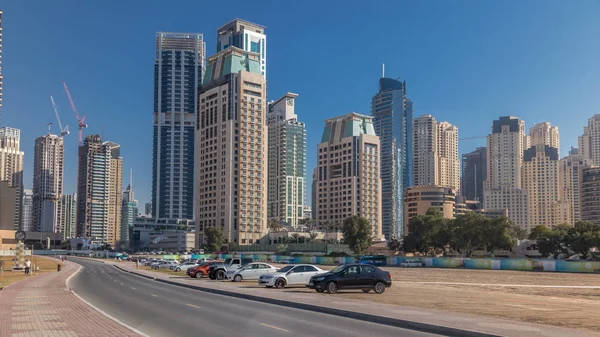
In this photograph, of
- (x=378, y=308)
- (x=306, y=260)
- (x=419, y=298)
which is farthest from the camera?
(x=306, y=260)

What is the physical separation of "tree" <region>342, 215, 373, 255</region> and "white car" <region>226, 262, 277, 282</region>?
320 feet

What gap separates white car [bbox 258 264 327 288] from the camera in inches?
1567

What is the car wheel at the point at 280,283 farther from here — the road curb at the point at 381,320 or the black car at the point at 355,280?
the road curb at the point at 381,320

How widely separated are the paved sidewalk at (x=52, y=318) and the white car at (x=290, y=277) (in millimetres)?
12896

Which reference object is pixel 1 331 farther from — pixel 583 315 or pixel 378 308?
pixel 583 315

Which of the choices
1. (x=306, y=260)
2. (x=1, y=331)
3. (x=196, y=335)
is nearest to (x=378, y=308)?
(x=196, y=335)

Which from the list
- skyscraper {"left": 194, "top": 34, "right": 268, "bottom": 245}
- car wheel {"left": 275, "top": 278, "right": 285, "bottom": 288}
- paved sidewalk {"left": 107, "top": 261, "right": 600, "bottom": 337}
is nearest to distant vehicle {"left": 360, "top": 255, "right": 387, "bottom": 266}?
car wheel {"left": 275, "top": 278, "right": 285, "bottom": 288}

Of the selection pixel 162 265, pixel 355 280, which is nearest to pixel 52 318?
pixel 355 280

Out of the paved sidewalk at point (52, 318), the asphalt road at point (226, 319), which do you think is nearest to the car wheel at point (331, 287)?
the asphalt road at point (226, 319)

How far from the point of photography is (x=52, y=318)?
2175 cm

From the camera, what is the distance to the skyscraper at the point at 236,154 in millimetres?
181750

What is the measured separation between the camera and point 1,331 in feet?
61.1

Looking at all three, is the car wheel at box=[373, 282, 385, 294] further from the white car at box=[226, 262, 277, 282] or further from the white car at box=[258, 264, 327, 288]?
the white car at box=[226, 262, 277, 282]

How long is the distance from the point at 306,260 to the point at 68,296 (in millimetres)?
75862
